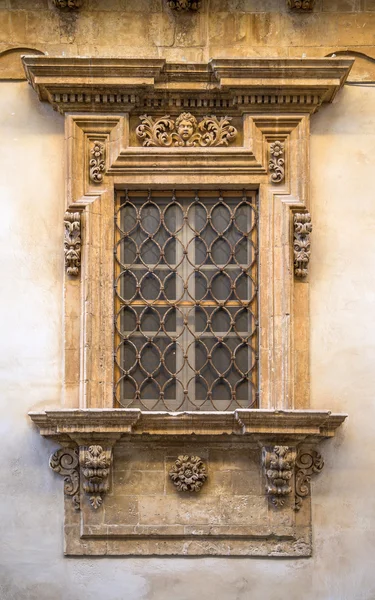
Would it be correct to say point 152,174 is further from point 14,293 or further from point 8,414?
point 8,414

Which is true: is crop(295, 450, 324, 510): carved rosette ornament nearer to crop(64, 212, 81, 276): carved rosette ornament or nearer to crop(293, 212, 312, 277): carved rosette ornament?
crop(293, 212, 312, 277): carved rosette ornament

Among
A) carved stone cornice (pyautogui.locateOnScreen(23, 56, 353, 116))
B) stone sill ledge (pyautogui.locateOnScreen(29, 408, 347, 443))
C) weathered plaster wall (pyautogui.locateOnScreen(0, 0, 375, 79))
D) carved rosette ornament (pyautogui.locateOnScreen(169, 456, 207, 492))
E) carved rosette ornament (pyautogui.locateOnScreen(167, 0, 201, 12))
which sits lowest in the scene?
carved rosette ornament (pyautogui.locateOnScreen(169, 456, 207, 492))

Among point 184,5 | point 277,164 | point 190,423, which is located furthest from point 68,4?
point 190,423

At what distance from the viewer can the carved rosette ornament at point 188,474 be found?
336 inches

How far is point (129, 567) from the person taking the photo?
8.52 meters

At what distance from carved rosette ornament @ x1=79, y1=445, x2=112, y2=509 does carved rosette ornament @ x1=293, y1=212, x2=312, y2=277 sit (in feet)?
6.10

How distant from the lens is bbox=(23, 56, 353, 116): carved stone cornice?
877 centimetres

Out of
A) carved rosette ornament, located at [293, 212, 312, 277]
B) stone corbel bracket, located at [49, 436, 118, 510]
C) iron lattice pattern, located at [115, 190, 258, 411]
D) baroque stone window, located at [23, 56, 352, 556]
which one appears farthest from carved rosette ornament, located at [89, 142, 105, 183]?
stone corbel bracket, located at [49, 436, 118, 510]

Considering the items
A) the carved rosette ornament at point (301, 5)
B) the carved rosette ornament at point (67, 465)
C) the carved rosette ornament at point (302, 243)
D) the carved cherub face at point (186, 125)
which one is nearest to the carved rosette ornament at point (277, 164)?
the carved rosette ornament at point (302, 243)

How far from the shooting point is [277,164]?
8859 millimetres

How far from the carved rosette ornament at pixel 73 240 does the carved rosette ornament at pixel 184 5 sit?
170 centimetres

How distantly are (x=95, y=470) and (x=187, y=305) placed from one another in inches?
53.4

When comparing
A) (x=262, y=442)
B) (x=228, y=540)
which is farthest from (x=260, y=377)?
(x=228, y=540)

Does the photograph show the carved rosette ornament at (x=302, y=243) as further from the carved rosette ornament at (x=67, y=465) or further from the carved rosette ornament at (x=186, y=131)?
the carved rosette ornament at (x=67, y=465)
